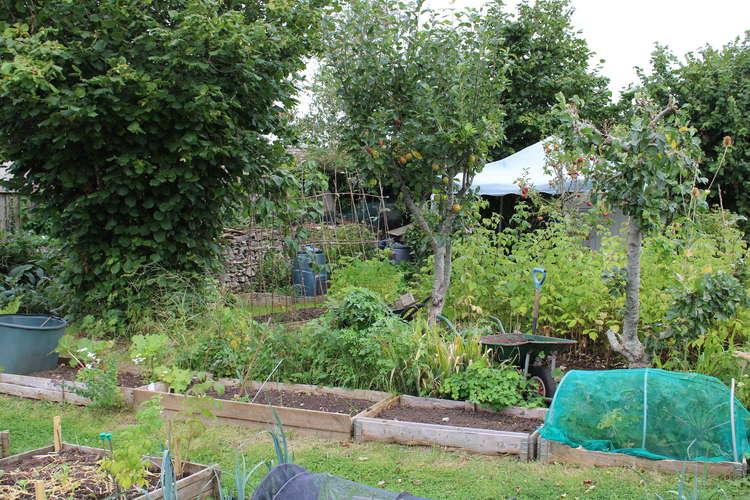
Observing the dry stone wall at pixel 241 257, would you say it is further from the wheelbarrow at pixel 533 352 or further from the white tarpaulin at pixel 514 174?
the wheelbarrow at pixel 533 352

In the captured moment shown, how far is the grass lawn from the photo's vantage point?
347 centimetres

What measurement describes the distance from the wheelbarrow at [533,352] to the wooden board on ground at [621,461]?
0.90 meters

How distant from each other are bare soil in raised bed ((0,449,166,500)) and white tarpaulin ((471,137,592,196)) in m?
9.33

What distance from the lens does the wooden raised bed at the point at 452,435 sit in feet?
13.3

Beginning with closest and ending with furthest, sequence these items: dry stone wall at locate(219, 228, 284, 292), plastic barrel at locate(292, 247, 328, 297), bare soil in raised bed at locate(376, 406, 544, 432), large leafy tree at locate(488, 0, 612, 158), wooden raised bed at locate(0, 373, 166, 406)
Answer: bare soil in raised bed at locate(376, 406, 544, 432)
wooden raised bed at locate(0, 373, 166, 406)
plastic barrel at locate(292, 247, 328, 297)
dry stone wall at locate(219, 228, 284, 292)
large leafy tree at locate(488, 0, 612, 158)

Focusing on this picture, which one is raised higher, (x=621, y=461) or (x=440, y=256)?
(x=440, y=256)

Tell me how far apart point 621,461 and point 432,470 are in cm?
115

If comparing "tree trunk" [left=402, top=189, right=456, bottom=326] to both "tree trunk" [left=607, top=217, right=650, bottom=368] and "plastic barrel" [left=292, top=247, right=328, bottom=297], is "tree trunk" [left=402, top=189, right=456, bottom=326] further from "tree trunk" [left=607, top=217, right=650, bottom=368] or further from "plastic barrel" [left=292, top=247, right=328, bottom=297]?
"plastic barrel" [left=292, top=247, right=328, bottom=297]

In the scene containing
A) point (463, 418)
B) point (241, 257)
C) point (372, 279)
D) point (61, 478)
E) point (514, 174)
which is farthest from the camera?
point (514, 174)

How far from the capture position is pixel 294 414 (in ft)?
15.1

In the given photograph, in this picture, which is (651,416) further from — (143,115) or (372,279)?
(143,115)

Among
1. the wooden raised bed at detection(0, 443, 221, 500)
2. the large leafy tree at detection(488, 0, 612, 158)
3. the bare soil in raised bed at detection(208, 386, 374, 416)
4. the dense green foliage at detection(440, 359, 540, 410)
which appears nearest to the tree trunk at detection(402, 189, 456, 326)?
the dense green foliage at detection(440, 359, 540, 410)

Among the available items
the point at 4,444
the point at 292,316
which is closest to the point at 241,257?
the point at 292,316

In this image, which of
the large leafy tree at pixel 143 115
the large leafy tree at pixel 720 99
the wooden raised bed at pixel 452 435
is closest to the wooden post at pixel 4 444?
the wooden raised bed at pixel 452 435
